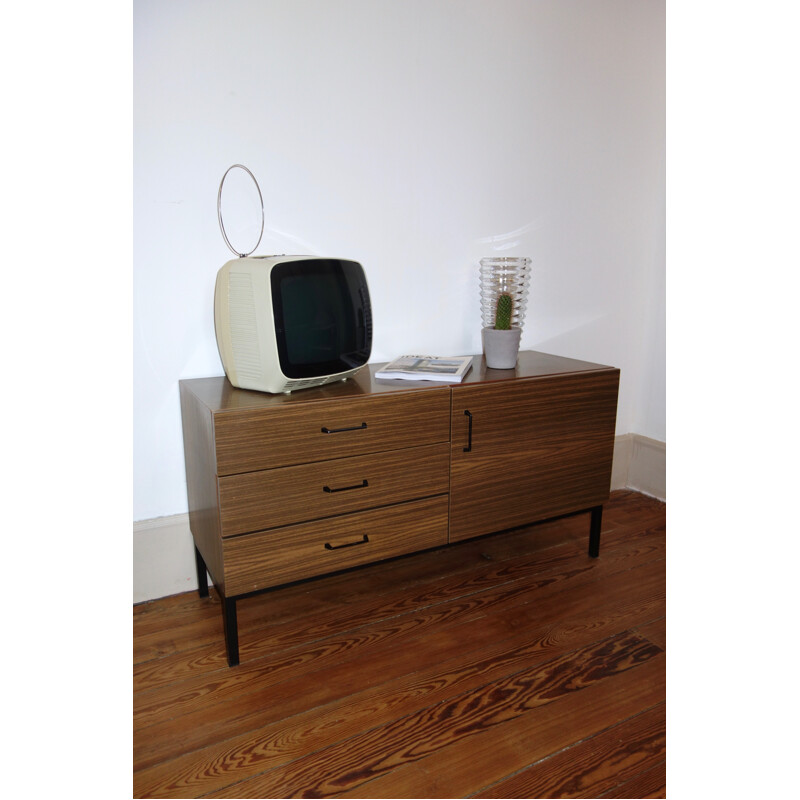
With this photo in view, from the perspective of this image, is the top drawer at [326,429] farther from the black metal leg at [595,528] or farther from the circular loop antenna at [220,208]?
the black metal leg at [595,528]

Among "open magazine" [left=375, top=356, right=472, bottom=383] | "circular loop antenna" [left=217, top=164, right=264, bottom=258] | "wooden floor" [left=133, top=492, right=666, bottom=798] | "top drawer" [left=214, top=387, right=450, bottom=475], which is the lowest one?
"wooden floor" [left=133, top=492, right=666, bottom=798]

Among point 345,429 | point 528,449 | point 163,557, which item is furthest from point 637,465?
point 163,557

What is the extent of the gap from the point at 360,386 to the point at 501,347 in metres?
0.52

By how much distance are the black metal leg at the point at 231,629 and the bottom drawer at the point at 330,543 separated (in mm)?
44

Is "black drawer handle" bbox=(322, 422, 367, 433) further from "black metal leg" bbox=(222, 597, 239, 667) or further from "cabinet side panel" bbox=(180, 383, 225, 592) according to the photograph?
"black metal leg" bbox=(222, 597, 239, 667)

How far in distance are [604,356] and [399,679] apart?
166 centimetres

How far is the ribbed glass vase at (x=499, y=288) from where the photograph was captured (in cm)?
210

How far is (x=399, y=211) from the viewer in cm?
212

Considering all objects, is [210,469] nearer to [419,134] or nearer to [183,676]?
[183,676]

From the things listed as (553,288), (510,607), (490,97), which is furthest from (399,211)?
(510,607)

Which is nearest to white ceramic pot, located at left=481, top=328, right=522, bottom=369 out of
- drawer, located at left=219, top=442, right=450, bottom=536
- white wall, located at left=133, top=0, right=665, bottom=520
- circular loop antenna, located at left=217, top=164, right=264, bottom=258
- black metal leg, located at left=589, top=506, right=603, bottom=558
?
white wall, located at left=133, top=0, right=665, bottom=520

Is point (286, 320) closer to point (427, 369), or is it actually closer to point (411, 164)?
point (427, 369)

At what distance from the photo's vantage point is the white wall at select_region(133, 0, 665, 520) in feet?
5.82
